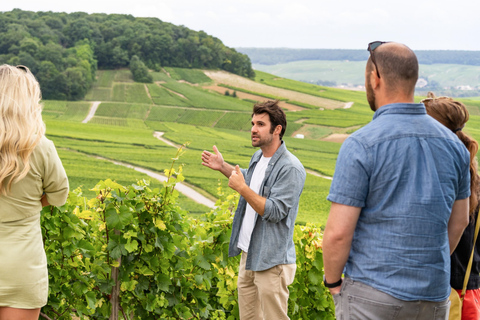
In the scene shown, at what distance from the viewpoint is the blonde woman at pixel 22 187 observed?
2484mm

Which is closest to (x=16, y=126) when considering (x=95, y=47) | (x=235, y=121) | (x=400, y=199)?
(x=400, y=199)

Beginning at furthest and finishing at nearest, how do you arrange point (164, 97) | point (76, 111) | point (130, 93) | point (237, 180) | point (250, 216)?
point (164, 97), point (130, 93), point (76, 111), point (250, 216), point (237, 180)

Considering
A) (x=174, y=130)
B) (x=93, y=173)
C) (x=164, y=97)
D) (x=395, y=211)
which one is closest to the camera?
(x=395, y=211)

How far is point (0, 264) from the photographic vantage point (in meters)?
2.55

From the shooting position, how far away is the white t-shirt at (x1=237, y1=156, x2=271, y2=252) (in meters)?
3.72

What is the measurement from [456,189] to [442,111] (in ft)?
2.13

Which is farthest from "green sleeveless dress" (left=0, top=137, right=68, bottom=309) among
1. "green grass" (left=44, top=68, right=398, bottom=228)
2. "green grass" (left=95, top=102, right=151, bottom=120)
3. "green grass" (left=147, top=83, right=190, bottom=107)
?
"green grass" (left=147, top=83, right=190, bottom=107)

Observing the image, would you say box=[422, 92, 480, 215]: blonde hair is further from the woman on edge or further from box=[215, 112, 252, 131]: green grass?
box=[215, 112, 252, 131]: green grass

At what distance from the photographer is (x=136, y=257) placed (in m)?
4.05

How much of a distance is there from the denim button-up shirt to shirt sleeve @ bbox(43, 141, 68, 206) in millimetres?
1420

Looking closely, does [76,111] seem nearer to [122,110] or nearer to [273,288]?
[122,110]

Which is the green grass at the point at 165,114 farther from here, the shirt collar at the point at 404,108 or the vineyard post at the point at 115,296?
the shirt collar at the point at 404,108

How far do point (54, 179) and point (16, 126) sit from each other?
35 cm

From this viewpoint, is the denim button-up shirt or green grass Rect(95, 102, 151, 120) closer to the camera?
the denim button-up shirt
